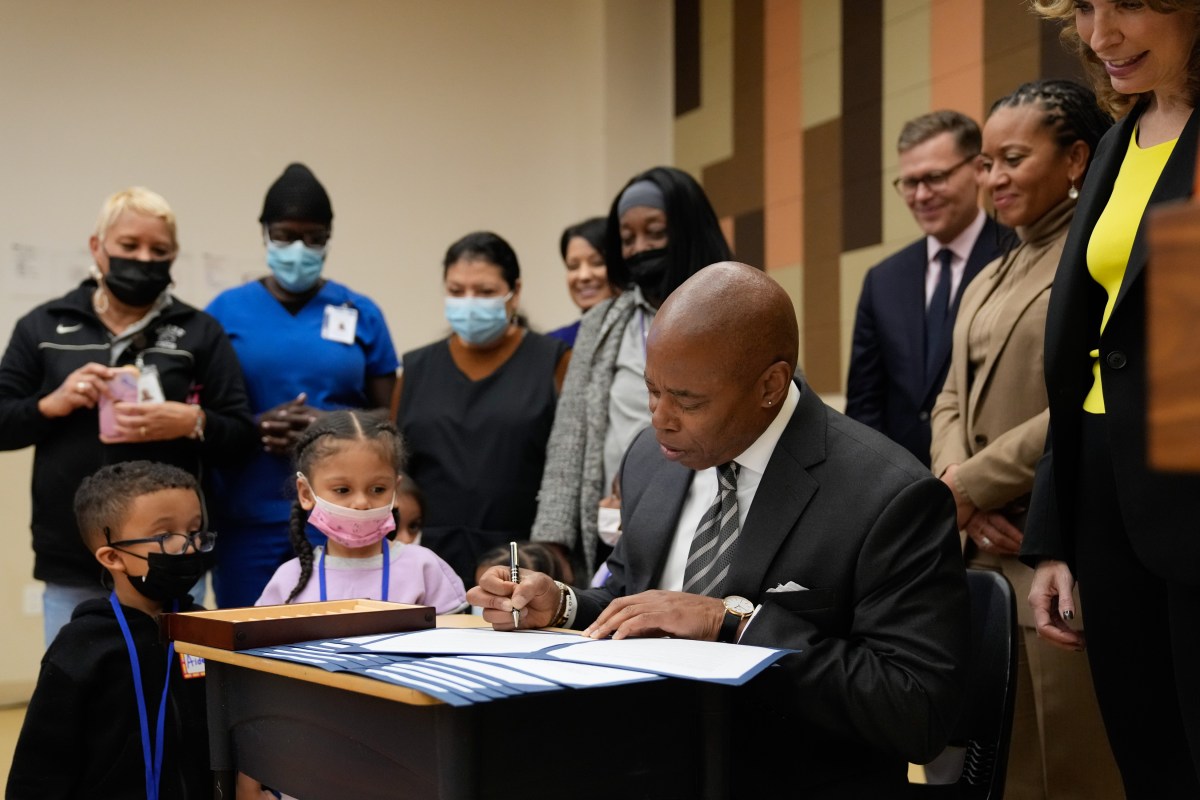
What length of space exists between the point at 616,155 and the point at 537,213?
57 cm

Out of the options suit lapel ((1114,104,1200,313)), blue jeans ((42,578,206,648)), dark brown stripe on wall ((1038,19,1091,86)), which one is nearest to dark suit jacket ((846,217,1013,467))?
dark brown stripe on wall ((1038,19,1091,86))

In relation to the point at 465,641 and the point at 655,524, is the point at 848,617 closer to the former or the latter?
the point at 655,524

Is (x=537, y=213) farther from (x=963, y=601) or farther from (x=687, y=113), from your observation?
(x=963, y=601)

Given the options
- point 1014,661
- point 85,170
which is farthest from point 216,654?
point 85,170

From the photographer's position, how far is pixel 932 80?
491cm

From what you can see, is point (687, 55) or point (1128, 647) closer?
point (1128, 647)

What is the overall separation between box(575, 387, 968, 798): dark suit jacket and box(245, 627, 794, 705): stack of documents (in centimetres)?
17

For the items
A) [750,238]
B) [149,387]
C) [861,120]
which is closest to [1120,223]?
[149,387]

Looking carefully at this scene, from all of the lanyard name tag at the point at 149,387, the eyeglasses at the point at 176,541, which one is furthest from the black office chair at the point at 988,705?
the lanyard name tag at the point at 149,387

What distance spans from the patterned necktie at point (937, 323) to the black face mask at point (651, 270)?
0.75 metres

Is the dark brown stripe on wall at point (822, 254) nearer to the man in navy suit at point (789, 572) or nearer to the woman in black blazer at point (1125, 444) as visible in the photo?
the woman in black blazer at point (1125, 444)

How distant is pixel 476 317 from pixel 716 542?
74.9 inches

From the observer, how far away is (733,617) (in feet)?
5.42

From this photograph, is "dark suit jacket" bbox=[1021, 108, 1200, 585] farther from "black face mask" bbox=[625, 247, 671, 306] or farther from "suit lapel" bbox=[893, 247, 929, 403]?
"black face mask" bbox=[625, 247, 671, 306]
